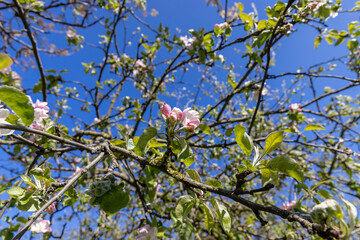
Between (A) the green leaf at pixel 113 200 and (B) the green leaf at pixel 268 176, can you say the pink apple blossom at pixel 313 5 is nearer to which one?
(B) the green leaf at pixel 268 176

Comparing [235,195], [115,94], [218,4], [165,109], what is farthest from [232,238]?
[115,94]

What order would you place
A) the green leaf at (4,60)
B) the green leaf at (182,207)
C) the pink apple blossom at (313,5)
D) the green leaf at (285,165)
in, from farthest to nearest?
the pink apple blossom at (313,5) < the green leaf at (182,207) < the green leaf at (285,165) < the green leaf at (4,60)

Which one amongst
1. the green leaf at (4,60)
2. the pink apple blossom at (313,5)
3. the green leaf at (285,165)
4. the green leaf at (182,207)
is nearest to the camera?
the green leaf at (4,60)

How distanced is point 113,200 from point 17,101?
19.5 inches

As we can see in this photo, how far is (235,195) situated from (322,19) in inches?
67.4

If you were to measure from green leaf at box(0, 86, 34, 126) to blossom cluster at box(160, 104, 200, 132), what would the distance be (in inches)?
18.2

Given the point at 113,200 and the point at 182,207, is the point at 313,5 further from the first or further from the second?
the point at 113,200

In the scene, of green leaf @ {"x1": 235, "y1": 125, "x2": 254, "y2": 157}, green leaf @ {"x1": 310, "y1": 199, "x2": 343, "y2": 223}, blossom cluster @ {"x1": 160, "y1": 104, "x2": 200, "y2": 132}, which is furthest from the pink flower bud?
green leaf @ {"x1": 310, "y1": 199, "x2": 343, "y2": 223}

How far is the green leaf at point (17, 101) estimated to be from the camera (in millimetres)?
568

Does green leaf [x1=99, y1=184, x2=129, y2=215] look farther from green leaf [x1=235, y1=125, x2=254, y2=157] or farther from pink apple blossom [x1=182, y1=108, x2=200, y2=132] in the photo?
green leaf [x1=235, y1=125, x2=254, y2=157]

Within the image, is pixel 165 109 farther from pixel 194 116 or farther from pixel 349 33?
pixel 349 33

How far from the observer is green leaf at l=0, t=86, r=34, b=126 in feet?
1.86

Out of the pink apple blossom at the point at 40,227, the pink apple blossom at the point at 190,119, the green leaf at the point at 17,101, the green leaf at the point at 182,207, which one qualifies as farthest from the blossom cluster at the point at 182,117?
the pink apple blossom at the point at 40,227

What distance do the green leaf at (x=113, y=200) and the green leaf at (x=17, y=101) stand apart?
1.31ft
